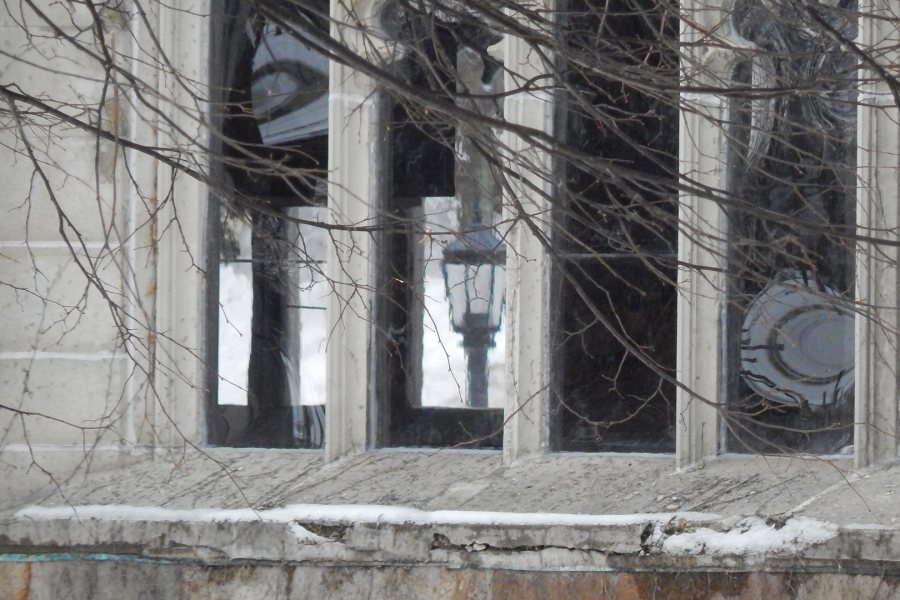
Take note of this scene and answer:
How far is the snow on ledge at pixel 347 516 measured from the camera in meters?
3.94

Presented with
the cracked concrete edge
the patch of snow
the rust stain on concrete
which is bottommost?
the rust stain on concrete

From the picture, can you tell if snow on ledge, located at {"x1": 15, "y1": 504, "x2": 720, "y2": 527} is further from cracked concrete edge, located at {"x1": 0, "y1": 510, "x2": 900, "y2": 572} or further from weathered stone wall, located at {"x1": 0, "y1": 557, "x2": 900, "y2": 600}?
weathered stone wall, located at {"x1": 0, "y1": 557, "x2": 900, "y2": 600}

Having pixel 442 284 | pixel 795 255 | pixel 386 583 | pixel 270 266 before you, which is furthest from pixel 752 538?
pixel 270 266

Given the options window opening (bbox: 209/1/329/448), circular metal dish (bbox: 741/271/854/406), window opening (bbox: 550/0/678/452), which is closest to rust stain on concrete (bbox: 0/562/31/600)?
window opening (bbox: 209/1/329/448)

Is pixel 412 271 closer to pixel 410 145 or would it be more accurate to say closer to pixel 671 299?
pixel 410 145

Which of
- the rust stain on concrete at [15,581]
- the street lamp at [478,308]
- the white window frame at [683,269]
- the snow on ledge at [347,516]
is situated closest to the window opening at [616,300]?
the white window frame at [683,269]

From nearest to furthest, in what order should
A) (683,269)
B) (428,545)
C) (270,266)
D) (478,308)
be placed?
(683,269) → (428,545) → (478,308) → (270,266)

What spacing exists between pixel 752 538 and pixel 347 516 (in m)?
1.27

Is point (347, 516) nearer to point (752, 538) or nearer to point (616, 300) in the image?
point (616, 300)

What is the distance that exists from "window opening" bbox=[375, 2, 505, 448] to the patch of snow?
953 millimetres

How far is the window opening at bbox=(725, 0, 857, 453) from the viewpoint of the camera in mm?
4211

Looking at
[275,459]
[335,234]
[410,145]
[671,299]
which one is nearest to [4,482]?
[275,459]

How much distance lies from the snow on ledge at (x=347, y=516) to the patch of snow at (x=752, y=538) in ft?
0.21

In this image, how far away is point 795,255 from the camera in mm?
4215
